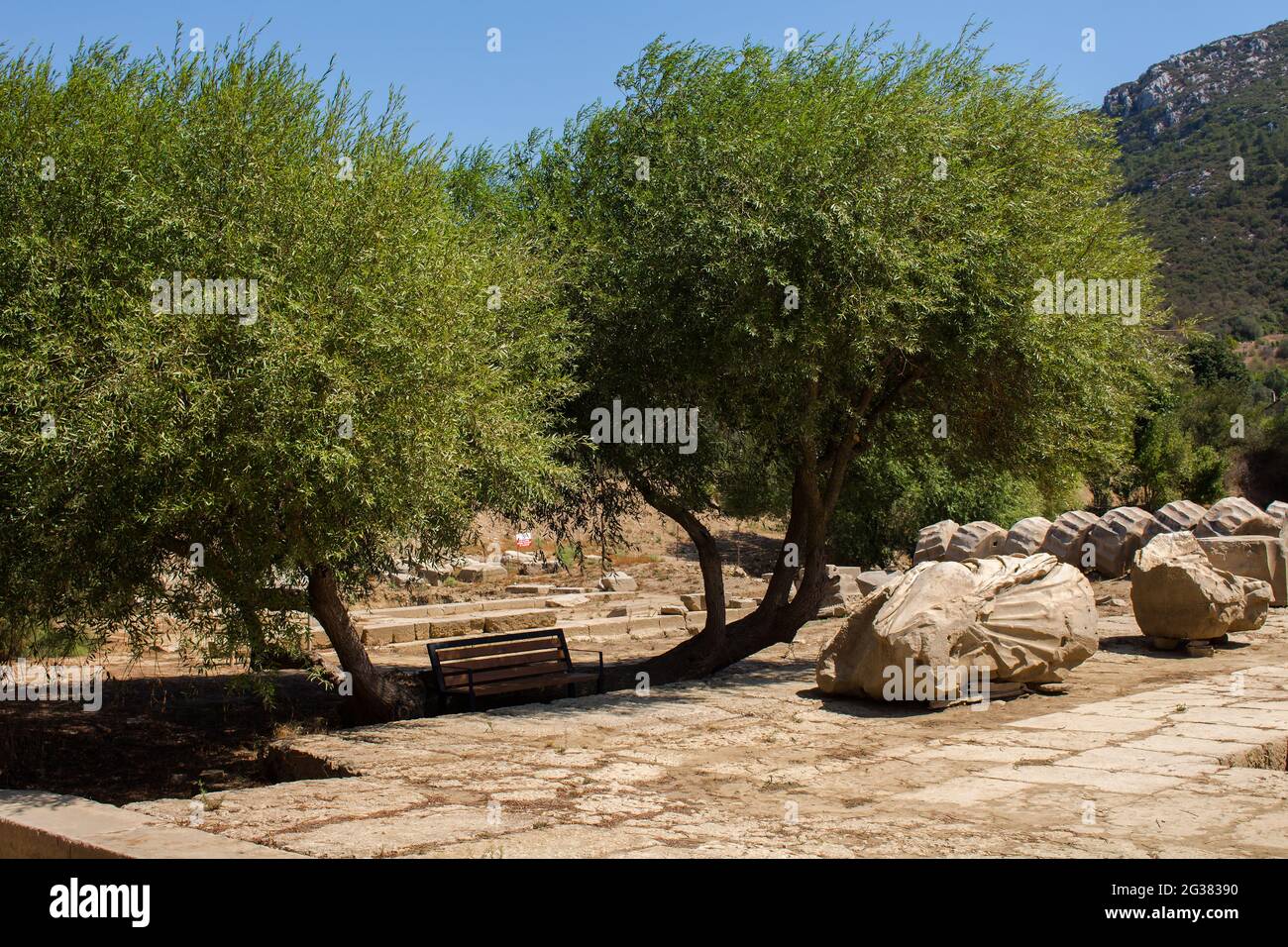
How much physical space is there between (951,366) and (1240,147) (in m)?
65.6

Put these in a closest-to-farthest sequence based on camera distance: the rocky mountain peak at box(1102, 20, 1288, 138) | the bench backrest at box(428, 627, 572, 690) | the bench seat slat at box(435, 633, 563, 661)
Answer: the bench backrest at box(428, 627, 572, 690) < the bench seat slat at box(435, 633, 563, 661) < the rocky mountain peak at box(1102, 20, 1288, 138)

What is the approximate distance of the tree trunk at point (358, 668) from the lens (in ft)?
35.2

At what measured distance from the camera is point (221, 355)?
8.15 metres

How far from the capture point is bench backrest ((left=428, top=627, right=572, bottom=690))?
12.3 m

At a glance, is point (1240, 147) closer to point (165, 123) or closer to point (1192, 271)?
point (1192, 271)

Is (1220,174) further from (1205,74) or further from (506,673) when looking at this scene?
(506,673)

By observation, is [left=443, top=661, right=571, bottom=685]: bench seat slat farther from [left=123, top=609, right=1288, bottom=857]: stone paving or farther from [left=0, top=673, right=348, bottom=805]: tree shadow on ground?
[left=123, top=609, right=1288, bottom=857]: stone paving

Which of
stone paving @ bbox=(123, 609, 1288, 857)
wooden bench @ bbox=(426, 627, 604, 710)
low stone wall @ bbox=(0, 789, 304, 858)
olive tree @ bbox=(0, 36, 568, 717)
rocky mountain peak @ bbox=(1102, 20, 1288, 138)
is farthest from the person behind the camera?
rocky mountain peak @ bbox=(1102, 20, 1288, 138)

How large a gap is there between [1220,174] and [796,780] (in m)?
68.6

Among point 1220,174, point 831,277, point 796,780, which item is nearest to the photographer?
point 796,780

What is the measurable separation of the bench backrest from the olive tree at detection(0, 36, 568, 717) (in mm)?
2386

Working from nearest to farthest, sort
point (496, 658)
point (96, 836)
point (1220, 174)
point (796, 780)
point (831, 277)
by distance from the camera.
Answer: point (96, 836)
point (796, 780)
point (831, 277)
point (496, 658)
point (1220, 174)

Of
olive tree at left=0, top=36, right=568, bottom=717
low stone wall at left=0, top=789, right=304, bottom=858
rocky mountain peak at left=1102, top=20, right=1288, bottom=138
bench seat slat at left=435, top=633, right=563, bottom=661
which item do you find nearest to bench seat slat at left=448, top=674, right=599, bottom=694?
bench seat slat at left=435, top=633, right=563, bottom=661

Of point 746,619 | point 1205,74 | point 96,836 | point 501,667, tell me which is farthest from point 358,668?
point 1205,74
